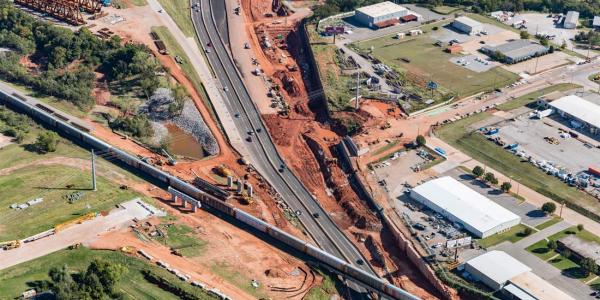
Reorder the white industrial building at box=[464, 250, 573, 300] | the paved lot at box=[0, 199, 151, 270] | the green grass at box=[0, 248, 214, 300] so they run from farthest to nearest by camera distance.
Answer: the paved lot at box=[0, 199, 151, 270]
the white industrial building at box=[464, 250, 573, 300]
the green grass at box=[0, 248, 214, 300]

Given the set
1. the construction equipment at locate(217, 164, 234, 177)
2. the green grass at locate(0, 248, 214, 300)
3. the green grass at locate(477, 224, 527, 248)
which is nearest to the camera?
the green grass at locate(0, 248, 214, 300)

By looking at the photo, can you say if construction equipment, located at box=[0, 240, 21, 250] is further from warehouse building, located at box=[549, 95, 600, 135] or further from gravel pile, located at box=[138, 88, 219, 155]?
warehouse building, located at box=[549, 95, 600, 135]

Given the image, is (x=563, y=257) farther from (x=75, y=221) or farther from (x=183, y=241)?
(x=75, y=221)

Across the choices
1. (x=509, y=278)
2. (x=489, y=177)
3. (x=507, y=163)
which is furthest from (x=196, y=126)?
(x=509, y=278)

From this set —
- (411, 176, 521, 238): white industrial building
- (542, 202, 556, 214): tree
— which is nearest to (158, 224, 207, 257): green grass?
(411, 176, 521, 238): white industrial building

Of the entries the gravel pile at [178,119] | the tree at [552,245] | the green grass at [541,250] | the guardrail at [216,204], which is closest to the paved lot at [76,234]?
the guardrail at [216,204]

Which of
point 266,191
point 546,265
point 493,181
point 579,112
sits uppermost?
point 579,112
